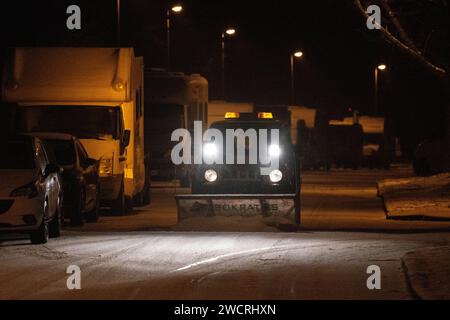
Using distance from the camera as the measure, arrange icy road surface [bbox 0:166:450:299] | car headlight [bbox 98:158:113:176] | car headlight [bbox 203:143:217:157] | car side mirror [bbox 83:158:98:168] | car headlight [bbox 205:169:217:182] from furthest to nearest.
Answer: car headlight [bbox 98:158:113:176] → car headlight [bbox 203:143:217:157] → car headlight [bbox 205:169:217:182] → car side mirror [bbox 83:158:98:168] → icy road surface [bbox 0:166:450:299]

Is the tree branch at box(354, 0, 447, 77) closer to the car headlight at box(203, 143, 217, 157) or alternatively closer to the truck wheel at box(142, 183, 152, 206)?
the truck wheel at box(142, 183, 152, 206)

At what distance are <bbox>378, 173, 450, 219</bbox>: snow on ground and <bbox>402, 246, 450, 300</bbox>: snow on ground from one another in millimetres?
7183

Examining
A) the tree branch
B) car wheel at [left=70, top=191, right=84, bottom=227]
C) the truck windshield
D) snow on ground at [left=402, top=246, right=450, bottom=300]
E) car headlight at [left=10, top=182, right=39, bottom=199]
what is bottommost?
snow on ground at [left=402, top=246, right=450, bottom=300]

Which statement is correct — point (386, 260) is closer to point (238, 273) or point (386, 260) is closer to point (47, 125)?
point (238, 273)

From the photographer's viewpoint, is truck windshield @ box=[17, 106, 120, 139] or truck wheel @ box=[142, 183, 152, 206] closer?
truck windshield @ box=[17, 106, 120, 139]

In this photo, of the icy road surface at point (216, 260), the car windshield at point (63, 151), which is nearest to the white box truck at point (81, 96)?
the icy road surface at point (216, 260)

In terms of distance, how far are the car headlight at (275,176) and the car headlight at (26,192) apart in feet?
19.7

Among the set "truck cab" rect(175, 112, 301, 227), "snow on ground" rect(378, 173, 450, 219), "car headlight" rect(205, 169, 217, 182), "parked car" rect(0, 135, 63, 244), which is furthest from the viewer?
"snow on ground" rect(378, 173, 450, 219)

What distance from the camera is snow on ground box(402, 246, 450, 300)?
43.7 feet

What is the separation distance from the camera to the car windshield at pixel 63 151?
23.7 metres

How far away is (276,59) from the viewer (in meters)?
105

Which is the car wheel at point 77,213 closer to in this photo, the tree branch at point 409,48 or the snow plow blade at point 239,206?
the snow plow blade at point 239,206

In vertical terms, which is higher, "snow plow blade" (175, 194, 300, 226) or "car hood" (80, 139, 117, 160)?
"car hood" (80, 139, 117, 160)

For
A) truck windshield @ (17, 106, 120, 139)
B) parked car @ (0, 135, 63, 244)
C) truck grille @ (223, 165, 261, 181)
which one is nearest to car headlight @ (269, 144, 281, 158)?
truck grille @ (223, 165, 261, 181)
